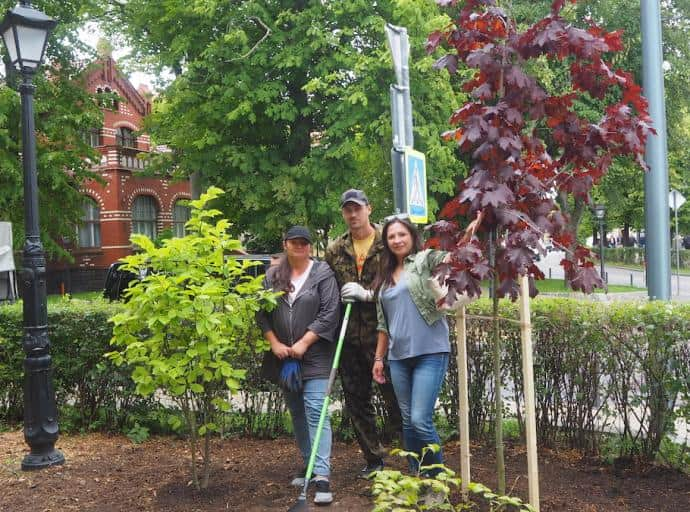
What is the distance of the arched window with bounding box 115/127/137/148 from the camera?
1409 inches

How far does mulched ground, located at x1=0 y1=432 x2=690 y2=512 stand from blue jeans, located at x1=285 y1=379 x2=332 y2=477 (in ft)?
0.91

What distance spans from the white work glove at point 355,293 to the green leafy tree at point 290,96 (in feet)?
36.0

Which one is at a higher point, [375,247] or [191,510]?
[375,247]

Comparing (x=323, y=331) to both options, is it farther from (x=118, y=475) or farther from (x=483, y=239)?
(x=118, y=475)

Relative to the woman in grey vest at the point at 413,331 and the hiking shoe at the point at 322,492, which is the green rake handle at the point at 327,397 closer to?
the hiking shoe at the point at 322,492

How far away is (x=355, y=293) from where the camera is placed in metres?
4.52

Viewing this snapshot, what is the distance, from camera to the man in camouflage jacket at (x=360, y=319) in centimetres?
473

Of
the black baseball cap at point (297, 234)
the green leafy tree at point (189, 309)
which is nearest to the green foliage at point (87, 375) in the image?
the green leafy tree at point (189, 309)

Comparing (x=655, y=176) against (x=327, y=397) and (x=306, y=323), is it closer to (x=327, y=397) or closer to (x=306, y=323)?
(x=306, y=323)

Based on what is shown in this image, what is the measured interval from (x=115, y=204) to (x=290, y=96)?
61.5ft

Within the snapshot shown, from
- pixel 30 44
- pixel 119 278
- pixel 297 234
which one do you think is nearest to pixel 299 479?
pixel 297 234

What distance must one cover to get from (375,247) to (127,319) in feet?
5.64

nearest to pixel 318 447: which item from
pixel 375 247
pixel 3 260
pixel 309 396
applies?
pixel 309 396

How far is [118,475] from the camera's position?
524 cm
